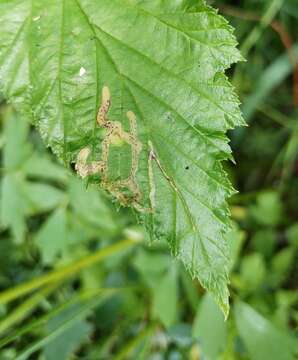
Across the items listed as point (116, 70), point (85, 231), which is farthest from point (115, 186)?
point (85, 231)

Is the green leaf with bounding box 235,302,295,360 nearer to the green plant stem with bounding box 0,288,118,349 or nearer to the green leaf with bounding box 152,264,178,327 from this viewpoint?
the green leaf with bounding box 152,264,178,327

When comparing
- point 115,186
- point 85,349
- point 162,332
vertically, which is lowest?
point 85,349

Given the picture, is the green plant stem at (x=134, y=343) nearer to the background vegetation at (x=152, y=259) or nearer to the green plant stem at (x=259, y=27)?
the background vegetation at (x=152, y=259)

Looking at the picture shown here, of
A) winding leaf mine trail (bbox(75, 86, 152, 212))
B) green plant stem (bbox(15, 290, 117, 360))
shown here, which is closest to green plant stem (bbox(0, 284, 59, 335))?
green plant stem (bbox(15, 290, 117, 360))

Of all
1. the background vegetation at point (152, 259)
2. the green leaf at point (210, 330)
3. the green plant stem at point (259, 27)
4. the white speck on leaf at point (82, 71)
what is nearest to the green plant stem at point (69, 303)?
the background vegetation at point (152, 259)

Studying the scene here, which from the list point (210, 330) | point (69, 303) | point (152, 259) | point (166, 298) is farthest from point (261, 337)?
point (69, 303)

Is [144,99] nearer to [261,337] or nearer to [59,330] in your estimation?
[59,330]

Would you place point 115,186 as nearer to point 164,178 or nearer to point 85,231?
point 164,178
